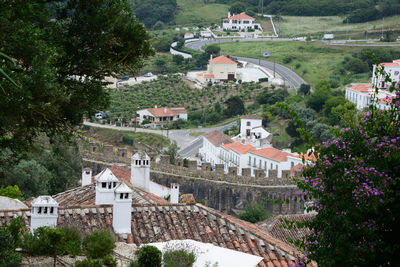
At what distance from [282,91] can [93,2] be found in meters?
67.0

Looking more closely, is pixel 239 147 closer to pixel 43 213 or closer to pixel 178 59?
pixel 43 213

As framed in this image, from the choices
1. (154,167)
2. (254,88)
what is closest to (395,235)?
(154,167)

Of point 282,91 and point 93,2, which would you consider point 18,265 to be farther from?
point 282,91

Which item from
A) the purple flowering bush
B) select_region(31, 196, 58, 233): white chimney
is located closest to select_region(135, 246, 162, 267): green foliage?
the purple flowering bush

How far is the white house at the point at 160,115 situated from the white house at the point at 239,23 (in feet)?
157

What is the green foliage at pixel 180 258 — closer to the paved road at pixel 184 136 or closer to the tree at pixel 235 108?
the paved road at pixel 184 136

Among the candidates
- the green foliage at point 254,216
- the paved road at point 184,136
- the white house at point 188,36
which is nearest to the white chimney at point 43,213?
the green foliage at point 254,216

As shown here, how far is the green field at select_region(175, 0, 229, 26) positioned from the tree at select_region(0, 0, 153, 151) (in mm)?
113396

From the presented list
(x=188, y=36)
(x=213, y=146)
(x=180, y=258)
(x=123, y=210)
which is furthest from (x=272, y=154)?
(x=188, y=36)

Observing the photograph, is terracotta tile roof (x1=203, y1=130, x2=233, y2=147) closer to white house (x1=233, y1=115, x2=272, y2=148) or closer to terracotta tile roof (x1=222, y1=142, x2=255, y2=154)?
terracotta tile roof (x1=222, y1=142, x2=255, y2=154)

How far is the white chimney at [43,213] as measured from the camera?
432 inches

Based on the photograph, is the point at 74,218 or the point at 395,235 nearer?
the point at 395,235

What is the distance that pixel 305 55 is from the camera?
91.6 m

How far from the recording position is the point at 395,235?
26.4 feet
